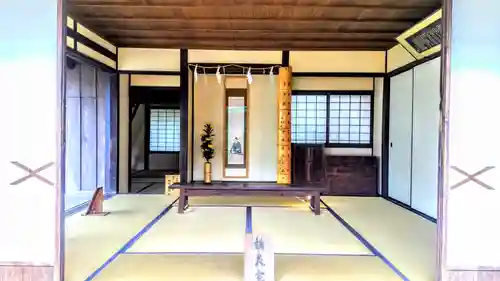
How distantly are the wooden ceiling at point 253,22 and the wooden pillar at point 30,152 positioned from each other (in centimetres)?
216

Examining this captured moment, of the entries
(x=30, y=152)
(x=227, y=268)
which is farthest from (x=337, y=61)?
(x=30, y=152)

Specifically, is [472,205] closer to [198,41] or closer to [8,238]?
[8,238]

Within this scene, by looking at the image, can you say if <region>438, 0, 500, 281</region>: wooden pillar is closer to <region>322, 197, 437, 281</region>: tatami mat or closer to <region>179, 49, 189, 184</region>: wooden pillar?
<region>322, 197, 437, 281</region>: tatami mat

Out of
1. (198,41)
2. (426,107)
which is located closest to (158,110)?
(198,41)

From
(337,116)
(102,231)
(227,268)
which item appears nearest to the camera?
(227,268)

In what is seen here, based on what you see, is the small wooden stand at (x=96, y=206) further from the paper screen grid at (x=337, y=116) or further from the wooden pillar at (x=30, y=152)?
the paper screen grid at (x=337, y=116)

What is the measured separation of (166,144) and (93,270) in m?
9.91

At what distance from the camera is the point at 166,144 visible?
42.3ft

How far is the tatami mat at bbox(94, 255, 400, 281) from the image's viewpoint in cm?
299

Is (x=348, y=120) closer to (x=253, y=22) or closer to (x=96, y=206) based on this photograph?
(x=253, y=22)

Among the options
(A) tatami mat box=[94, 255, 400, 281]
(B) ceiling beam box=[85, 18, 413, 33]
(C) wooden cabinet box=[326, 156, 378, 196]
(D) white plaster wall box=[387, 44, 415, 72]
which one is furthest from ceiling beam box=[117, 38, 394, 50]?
(A) tatami mat box=[94, 255, 400, 281]

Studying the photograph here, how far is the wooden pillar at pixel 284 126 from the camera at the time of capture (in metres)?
6.84

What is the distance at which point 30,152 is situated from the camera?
280 cm

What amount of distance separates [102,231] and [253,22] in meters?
3.37
